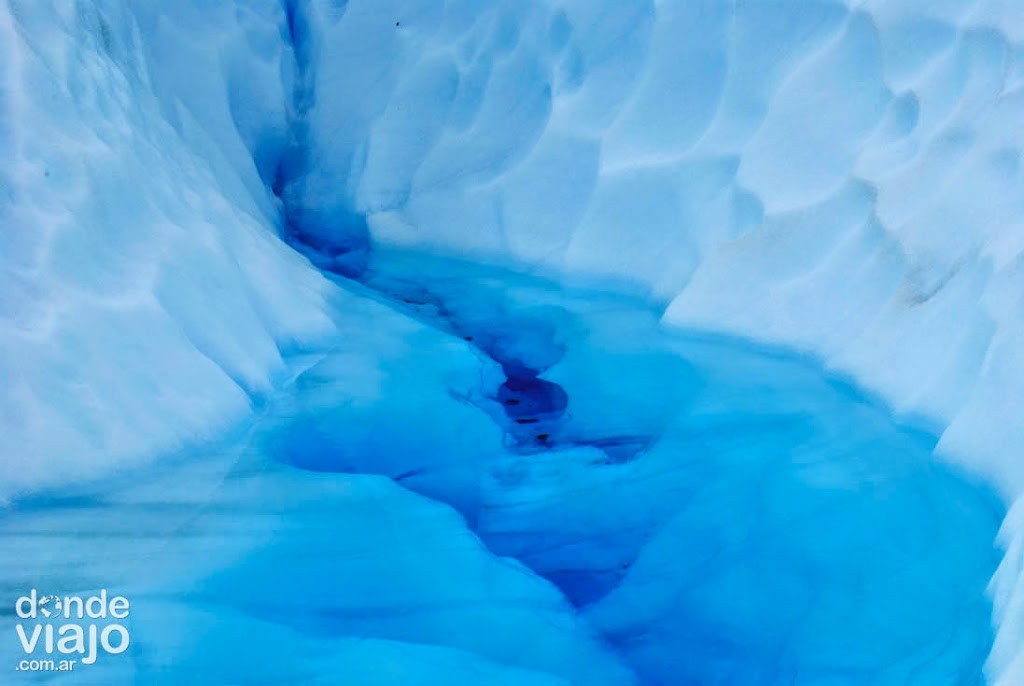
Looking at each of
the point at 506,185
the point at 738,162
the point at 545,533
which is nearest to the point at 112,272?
the point at 545,533

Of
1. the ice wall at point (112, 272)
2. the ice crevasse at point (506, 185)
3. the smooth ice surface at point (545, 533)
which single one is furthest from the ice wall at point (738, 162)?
the ice wall at point (112, 272)

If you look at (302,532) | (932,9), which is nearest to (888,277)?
(932,9)

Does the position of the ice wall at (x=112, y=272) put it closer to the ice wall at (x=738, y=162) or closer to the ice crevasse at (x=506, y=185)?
the ice crevasse at (x=506, y=185)

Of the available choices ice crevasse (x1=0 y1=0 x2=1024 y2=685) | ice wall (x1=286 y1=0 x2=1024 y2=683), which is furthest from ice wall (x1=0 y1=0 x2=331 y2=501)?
ice wall (x1=286 y1=0 x2=1024 y2=683)

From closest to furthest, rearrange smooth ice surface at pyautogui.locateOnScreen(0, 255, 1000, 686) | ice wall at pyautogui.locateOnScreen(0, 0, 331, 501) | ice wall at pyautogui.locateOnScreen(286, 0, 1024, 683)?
smooth ice surface at pyautogui.locateOnScreen(0, 255, 1000, 686)
ice wall at pyautogui.locateOnScreen(0, 0, 331, 501)
ice wall at pyautogui.locateOnScreen(286, 0, 1024, 683)

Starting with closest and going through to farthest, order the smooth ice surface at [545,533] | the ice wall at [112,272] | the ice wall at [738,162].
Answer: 1. the smooth ice surface at [545,533]
2. the ice wall at [112,272]
3. the ice wall at [738,162]

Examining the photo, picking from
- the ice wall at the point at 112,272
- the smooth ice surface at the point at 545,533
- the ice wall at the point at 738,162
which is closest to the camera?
the smooth ice surface at the point at 545,533

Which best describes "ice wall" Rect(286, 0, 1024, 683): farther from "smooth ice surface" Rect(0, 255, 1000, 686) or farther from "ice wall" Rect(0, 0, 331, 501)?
"ice wall" Rect(0, 0, 331, 501)

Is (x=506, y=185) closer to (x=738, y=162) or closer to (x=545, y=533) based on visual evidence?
(x=738, y=162)
